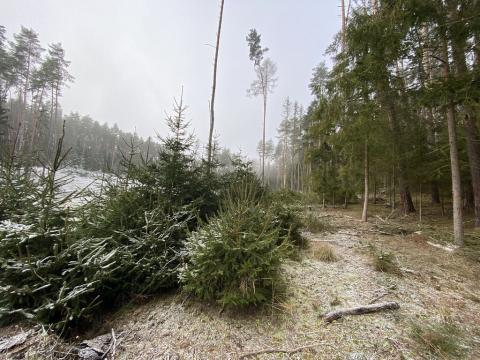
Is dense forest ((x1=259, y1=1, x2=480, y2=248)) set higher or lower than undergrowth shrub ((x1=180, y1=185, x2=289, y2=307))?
higher

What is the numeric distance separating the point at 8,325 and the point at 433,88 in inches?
318

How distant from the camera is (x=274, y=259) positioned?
265 centimetres

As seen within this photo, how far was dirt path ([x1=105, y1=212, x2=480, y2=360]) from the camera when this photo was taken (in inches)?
81.2

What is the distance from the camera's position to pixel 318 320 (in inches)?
96.0

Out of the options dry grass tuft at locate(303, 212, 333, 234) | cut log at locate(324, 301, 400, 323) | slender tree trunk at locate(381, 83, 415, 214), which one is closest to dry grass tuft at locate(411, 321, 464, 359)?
cut log at locate(324, 301, 400, 323)

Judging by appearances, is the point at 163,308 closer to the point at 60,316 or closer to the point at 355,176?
the point at 60,316

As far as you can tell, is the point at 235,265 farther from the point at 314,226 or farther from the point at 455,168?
the point at 455,168

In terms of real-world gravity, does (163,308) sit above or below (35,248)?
below

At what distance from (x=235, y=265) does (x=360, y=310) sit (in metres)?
1.75

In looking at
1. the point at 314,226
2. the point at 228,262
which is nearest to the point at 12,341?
the point at 228,262

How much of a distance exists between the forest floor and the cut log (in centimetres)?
7

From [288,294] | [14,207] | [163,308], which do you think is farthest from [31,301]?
[288,294]

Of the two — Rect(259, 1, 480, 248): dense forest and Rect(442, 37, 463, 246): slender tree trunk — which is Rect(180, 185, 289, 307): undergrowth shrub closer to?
Rect(259, 1, 480, 248): dense forest

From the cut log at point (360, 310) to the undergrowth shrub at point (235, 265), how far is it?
729 millimetres
